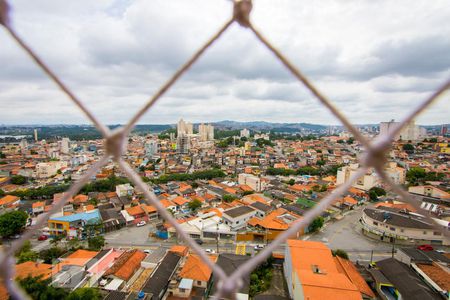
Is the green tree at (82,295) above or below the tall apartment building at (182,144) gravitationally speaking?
below

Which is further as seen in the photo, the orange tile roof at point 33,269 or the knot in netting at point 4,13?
the orange tile roof at point 33,269

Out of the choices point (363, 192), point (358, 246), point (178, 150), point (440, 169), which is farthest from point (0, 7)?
point (178, 150)

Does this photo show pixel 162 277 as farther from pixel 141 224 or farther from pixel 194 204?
pixel 194 204

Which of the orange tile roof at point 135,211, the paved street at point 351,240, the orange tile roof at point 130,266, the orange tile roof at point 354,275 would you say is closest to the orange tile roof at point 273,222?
the paved street at point 351,240

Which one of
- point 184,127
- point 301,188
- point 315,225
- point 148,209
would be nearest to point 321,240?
point 315,225

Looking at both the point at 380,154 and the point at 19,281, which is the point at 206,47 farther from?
the point at 19,281

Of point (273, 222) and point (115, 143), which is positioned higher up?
point (115, 143)

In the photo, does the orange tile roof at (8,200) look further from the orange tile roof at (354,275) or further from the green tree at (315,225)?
the orange tile roof at (354,275)

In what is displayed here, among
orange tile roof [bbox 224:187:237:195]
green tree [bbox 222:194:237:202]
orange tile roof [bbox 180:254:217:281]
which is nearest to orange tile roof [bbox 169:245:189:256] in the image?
orange tile roof [bbox 180:254:217:281]
